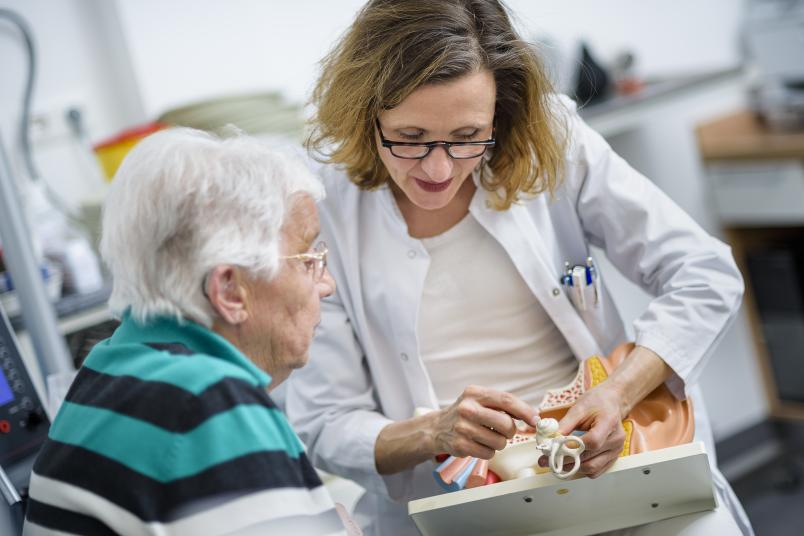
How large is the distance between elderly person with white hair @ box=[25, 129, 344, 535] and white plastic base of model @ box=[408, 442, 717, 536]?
0.21 m

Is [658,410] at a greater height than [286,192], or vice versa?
[286,192]

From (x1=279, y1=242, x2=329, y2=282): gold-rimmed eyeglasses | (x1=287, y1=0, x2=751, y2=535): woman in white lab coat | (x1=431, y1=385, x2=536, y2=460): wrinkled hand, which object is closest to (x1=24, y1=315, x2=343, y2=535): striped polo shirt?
(x1=279, y1=242, x2=329, y2=282): gold-rimmed eyeglasses

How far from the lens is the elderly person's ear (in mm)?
1125

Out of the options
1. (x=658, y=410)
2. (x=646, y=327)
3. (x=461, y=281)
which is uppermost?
(x=461, y=281)

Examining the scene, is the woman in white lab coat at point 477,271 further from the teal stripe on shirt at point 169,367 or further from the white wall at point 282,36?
the white wall at point 282,36

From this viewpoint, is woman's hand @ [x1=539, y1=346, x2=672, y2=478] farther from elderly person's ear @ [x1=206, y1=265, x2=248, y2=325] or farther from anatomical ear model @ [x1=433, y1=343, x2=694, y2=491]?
elderly person's ear @ [x1=206, y1=265, x2=248, y2=325]

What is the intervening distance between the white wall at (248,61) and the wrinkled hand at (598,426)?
2.56ft

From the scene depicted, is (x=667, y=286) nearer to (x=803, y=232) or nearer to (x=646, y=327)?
(x=646, y=327)

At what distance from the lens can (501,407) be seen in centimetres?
133


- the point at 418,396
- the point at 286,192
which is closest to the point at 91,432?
the point at 286,192

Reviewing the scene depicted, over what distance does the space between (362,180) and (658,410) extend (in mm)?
636

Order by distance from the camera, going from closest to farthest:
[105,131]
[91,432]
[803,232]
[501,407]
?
[91,432]
[501,407]
[105,131]
[803,232]

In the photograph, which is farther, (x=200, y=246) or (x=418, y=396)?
(x=418, y=396)

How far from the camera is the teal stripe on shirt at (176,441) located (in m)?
1.02
